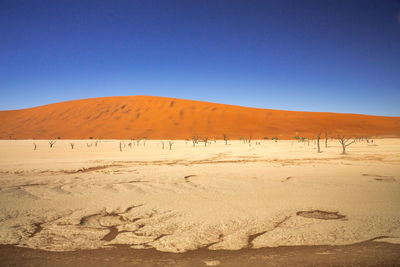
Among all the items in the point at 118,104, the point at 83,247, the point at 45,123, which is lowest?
the point at 83,247

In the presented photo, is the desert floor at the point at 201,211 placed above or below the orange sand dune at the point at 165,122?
below

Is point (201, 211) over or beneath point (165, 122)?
beneath

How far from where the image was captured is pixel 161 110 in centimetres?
4934

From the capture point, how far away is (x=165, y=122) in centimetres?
4266

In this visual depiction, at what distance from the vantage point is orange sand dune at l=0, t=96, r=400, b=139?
36469 mm

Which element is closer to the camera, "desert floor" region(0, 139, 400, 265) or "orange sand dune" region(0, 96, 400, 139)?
"desert floor" region(0, 139, 400, 265)

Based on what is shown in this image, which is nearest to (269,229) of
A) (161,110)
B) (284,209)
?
(284,209)

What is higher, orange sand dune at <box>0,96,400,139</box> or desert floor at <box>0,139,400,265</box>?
orange sand dune at <box>0,96,400,139</box>

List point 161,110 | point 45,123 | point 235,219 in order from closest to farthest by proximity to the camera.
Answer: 1. point 235,219
2. point 45,123
3. point 161,110

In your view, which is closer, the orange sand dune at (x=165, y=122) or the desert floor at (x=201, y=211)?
the desert floor at (x=201, y=211)

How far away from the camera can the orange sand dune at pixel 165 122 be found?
36.5m

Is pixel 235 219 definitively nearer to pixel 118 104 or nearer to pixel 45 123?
pixel 45 123

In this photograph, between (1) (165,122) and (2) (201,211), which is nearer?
(2) (201,211)

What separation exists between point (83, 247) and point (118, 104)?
54.5 m
